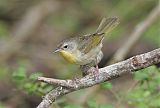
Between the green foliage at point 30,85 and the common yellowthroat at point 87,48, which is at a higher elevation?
the common yellowthroat at point 87,48

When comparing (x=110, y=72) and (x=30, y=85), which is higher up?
(x=30, y=85)

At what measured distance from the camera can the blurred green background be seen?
6.87m

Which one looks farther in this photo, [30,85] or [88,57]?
[88,57]

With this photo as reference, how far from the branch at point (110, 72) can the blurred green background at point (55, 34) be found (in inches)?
94.9

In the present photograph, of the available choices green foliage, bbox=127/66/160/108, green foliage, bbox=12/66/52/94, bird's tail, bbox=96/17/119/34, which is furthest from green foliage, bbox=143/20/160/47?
green foliage, bbox=12/66/52/94

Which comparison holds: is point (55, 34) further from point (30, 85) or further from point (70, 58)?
point (30, 85)

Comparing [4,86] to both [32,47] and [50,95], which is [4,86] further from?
[50,95]

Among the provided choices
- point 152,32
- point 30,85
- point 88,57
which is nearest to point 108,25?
point 88,57

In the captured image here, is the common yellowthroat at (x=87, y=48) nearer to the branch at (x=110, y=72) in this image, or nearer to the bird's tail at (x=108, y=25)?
the bird's tail at (x=108, y=25)

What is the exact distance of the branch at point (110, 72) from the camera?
352 cm

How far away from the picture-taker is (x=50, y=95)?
3625mm

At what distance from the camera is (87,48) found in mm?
4578

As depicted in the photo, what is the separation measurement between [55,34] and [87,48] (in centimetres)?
411

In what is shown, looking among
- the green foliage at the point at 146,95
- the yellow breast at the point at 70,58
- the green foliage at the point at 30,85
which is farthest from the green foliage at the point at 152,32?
the green foliage at the point at 30,85
